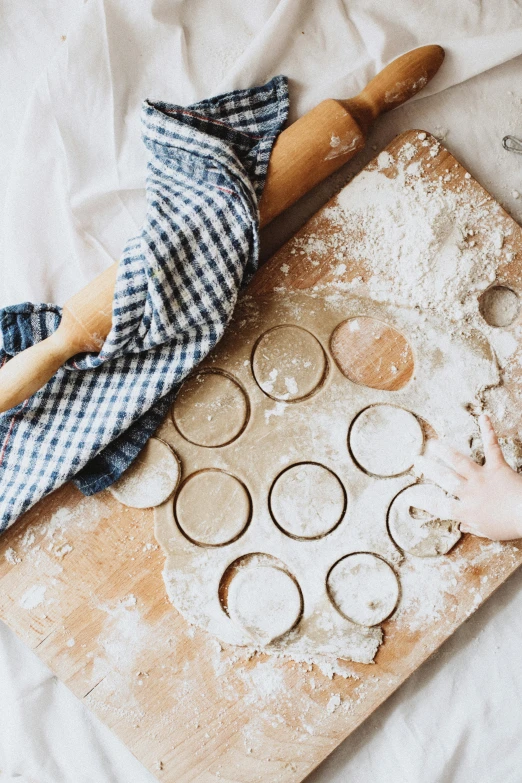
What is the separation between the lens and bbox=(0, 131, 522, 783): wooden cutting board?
0.78 meters

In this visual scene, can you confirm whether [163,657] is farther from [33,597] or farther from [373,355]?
[373,355]

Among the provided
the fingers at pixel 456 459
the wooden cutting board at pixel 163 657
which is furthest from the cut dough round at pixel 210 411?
the fingers at pixel 456 459

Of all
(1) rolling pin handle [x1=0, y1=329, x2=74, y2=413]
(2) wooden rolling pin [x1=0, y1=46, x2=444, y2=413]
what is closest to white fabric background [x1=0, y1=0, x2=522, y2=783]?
(2) wooden rolling pin [x1=0, y1=46, x2=444, y2=413]

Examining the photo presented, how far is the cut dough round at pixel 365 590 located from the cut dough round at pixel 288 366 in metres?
0.22

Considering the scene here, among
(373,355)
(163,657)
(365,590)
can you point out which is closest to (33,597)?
(163,657)

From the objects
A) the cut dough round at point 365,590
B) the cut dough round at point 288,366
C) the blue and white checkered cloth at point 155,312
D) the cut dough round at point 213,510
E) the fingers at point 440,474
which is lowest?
the cut dough round at point 365,590

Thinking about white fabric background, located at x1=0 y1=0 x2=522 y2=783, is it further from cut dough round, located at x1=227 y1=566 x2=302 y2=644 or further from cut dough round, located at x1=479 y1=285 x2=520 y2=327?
cut dough round, located at x1=227 y1=566 x2=302 y2=644

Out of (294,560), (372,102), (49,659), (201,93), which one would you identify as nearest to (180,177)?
(201,93)

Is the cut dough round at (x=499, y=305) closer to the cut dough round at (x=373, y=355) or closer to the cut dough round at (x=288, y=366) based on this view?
the cut dough round at (x=373, y=355)

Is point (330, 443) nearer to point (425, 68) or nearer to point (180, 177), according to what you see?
point (180, 177)

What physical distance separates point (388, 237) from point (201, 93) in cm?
32

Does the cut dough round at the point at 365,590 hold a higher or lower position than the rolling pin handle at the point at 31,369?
lower

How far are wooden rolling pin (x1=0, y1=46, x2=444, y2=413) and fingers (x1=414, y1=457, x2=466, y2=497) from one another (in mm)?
356

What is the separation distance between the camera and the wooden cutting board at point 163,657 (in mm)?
778
